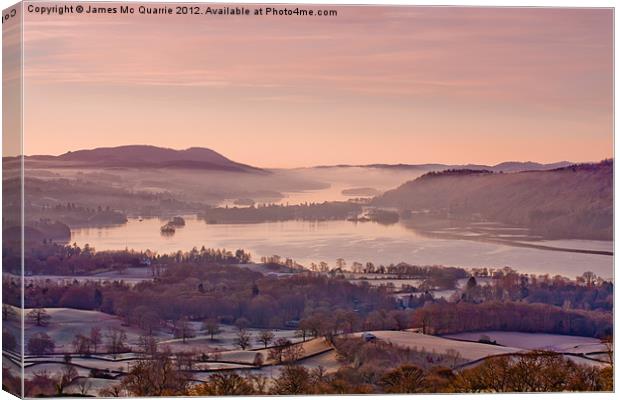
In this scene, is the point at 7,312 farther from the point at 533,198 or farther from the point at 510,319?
the point at 533,198

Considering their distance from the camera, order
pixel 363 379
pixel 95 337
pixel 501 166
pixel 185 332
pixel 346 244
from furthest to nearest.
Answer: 1. pixel 501 166
2. pixel 346 244
3. pixel 363 379
4. pixel 185 332
5. pixel 95 337

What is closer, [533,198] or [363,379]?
[363,379]

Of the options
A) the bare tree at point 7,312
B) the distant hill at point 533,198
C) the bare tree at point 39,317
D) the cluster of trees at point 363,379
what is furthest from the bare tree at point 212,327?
the distant hill at point 533,198

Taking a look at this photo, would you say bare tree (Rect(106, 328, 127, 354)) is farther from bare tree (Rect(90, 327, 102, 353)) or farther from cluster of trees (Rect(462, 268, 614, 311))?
cluster of trees (Rect(462, 268, 614, 311))

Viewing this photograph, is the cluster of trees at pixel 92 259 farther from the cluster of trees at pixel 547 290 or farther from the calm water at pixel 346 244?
the cluster of trees at pixel 547 290

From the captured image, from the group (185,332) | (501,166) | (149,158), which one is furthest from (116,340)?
(501,166)

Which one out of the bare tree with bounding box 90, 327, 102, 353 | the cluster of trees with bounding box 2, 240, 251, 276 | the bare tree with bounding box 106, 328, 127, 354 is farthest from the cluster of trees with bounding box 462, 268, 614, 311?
the bare tree with bounding box 90, 327, 102, 353

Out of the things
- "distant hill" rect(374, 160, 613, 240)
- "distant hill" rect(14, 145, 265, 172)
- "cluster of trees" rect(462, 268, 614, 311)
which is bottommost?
"cluster of trees" rect(462, 268, 614, 311)

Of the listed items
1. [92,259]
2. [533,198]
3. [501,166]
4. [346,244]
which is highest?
[501,166]
